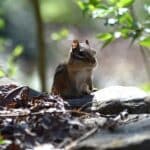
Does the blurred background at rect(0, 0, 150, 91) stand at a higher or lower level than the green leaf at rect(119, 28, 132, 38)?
higher

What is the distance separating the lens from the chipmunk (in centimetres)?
728

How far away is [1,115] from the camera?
5.21 metres

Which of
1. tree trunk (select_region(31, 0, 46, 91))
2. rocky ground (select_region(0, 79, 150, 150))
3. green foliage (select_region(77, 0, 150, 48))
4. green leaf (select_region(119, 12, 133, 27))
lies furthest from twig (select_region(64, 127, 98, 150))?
tree trunk (select_region(31, 0, 46, 91))

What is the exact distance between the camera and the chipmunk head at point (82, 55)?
7.27 meters

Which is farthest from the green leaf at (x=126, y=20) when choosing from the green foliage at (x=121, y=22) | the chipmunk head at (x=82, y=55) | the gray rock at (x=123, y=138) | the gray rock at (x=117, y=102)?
the gray rock at (x=123, y=138)

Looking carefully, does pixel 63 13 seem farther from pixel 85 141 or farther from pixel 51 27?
pixel 85 141

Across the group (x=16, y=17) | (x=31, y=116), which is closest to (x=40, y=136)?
(x=31, y=116)

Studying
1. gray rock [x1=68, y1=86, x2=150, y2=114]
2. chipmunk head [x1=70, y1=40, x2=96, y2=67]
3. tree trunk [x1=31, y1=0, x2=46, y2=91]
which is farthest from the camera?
tree trunk [x1=31, y1=0, x2=46, y2=91]

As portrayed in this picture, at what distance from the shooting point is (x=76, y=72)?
291 inches

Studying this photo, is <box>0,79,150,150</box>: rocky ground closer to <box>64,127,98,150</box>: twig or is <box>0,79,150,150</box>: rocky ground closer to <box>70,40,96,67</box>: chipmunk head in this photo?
<box>64,127,98,150</box>: twig

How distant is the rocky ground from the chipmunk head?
1.01m

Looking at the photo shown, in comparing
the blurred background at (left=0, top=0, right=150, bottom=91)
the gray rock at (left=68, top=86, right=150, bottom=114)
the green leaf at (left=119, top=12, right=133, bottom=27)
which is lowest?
the gray rock at (left=68, top=86, right=150, bottom=114)

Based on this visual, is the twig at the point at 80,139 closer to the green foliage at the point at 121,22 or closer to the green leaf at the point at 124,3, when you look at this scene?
the green foliage at the point at 121,22

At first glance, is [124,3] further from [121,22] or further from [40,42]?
[40,42]
